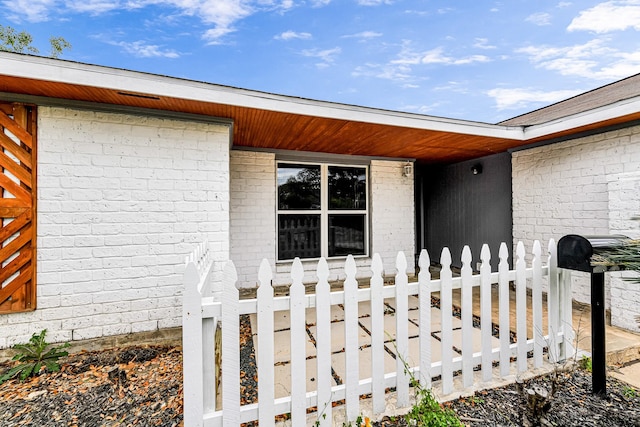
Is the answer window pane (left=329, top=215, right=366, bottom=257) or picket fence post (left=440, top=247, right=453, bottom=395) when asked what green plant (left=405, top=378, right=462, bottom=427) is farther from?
window pane (left=329, top=215, right=366, bottom=257)

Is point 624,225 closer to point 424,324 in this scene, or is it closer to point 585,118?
point 585,118

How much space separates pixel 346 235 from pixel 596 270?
388cm

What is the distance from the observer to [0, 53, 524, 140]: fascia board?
2.13 meters

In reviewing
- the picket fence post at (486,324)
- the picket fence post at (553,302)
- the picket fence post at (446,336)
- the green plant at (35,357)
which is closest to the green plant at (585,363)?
the picket fence post at (553,302)

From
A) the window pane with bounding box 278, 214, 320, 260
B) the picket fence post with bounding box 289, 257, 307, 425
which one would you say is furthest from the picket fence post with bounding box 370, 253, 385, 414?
the window pane with bounding box 278, 214, 320, 260

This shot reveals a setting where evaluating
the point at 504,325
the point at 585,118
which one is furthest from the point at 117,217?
the point at 585,118

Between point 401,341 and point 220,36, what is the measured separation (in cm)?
1015

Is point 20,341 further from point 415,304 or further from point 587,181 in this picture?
point 587,181

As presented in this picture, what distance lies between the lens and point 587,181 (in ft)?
12.1

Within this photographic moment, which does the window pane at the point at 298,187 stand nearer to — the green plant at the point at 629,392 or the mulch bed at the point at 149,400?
the mulch bed at the point at 149,400

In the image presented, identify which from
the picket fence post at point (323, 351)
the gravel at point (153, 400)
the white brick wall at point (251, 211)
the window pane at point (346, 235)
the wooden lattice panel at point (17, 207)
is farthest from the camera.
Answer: the window pane at point (346, 235)

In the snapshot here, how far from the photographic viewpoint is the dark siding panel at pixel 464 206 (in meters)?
5.13

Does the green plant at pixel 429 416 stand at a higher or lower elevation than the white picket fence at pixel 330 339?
lower

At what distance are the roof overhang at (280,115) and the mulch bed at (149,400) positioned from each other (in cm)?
229
